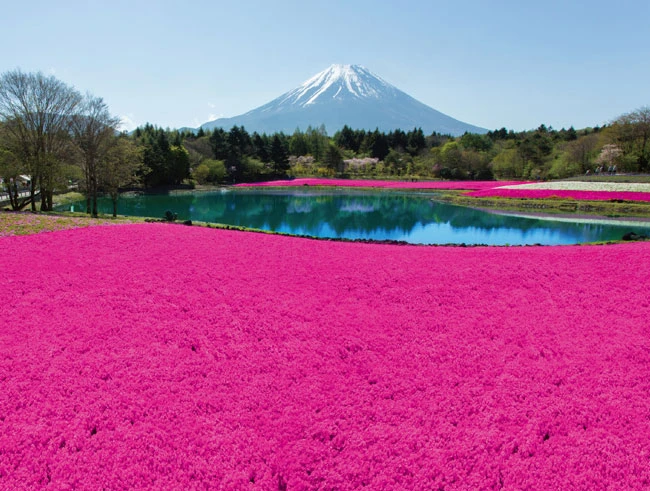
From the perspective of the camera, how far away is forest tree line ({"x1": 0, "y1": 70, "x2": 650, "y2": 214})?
24.3 meters

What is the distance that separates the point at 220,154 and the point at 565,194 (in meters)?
56.6

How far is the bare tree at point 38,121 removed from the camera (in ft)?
77.4

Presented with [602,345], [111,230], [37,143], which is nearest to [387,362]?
[602,345]

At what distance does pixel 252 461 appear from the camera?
4133 millimetres

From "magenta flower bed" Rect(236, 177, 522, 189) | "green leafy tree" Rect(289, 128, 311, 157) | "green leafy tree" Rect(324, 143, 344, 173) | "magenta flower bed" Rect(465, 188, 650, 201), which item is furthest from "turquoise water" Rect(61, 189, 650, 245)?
"green leafy tree" Rect(289, 128, 311, 157)

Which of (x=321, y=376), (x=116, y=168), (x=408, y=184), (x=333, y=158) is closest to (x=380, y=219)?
(x=116, y=168)

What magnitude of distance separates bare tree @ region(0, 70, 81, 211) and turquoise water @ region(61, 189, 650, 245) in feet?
32.3

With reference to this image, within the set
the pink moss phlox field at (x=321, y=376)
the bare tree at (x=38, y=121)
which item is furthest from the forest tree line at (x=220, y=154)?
the pink moss phlox field at (x=321, y=376)

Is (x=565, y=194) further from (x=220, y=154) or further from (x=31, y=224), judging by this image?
(x=220, y=154)

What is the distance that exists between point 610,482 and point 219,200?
48.0 metres

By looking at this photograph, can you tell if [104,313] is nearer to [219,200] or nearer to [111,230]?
[111,230]

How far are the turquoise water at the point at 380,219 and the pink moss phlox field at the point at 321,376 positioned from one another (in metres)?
15.0

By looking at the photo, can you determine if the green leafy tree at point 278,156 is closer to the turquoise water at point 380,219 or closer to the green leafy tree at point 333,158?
the green leafy tree at point 333,158

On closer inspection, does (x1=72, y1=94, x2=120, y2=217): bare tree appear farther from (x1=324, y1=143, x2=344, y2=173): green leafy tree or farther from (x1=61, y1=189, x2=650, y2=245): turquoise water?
(x1=324, y1=143, x2=344, y2=173): green leafy tree
